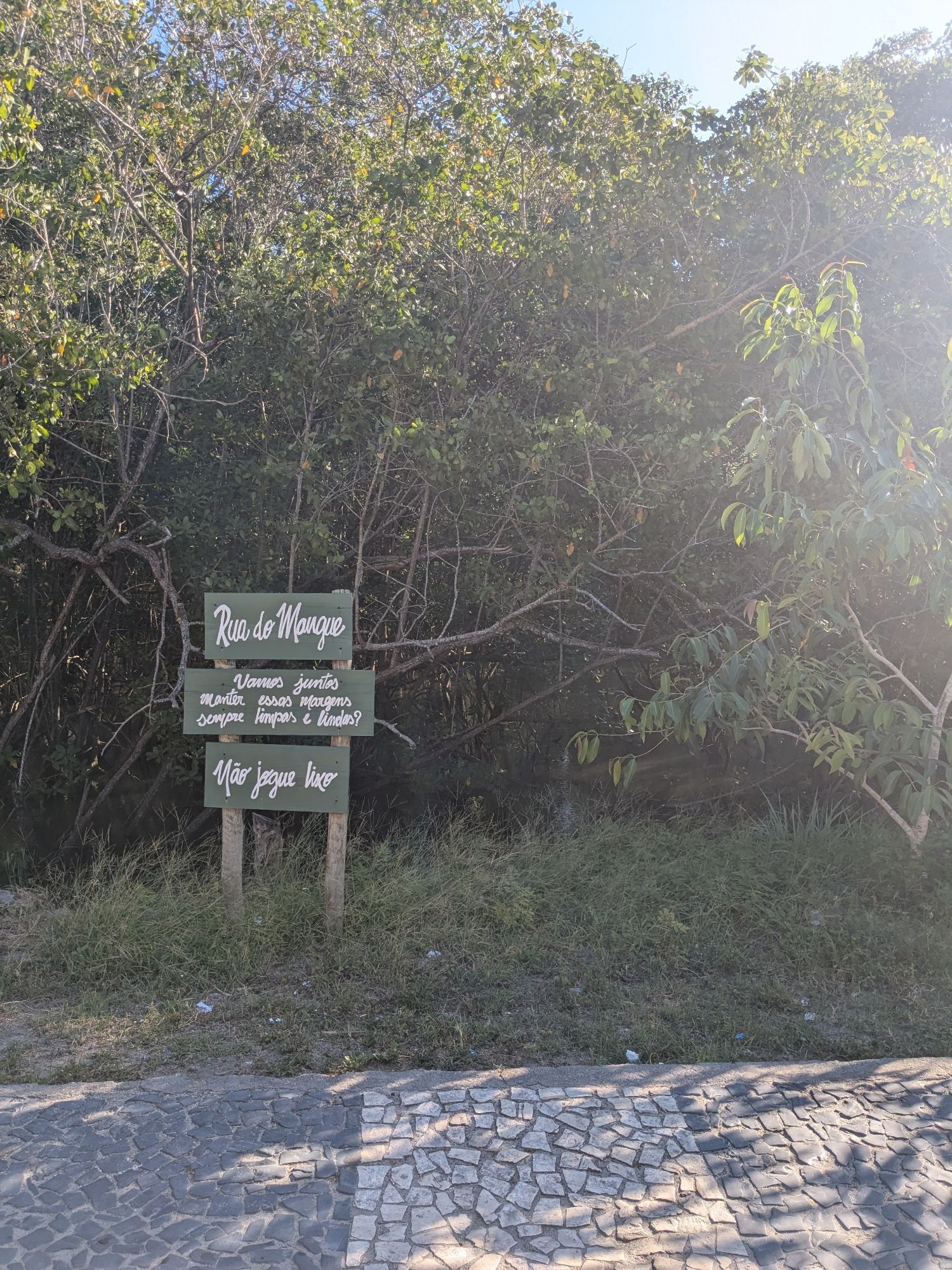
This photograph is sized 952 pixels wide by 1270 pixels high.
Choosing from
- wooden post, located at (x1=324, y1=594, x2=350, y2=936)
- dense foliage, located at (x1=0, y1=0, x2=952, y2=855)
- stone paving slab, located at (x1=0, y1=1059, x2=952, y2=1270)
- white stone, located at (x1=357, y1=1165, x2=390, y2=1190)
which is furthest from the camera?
dense foliage, located at (x1=0, y1=0, x2=952, y2=855)

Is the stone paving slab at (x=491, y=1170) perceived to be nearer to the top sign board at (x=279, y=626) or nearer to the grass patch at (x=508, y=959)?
the grass patch at (x=508, y=959)

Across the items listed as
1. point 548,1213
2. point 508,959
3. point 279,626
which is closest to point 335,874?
point 508,959

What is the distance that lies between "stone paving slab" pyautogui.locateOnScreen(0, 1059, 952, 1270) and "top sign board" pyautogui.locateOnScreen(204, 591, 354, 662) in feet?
7.53

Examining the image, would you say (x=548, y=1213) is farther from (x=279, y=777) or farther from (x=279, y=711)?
(x=279, y=711)

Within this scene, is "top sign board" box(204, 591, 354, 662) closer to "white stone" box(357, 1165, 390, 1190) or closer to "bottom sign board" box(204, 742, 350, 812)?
"bottom sign board" box(204, 742, 350, 812)

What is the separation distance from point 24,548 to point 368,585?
226 centimetres

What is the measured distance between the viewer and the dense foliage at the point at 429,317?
5980mm

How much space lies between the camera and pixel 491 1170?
3209 mm

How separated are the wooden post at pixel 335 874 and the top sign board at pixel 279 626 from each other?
0.56m

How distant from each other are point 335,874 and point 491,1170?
91.3 inches

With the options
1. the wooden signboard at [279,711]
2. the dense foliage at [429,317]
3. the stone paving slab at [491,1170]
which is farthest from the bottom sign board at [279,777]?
the stone paving slab at [491,1170]

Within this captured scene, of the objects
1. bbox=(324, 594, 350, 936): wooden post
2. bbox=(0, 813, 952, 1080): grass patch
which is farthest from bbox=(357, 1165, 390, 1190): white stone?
bbox=(324, 594, 350, 936): wooden post

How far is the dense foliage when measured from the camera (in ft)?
19.6

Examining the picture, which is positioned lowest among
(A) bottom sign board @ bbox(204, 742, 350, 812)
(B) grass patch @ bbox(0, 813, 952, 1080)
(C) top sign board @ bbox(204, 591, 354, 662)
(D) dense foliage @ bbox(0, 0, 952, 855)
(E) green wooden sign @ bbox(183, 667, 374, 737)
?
(B) grass patch @ bbox(0, 813, 952, 1080)
